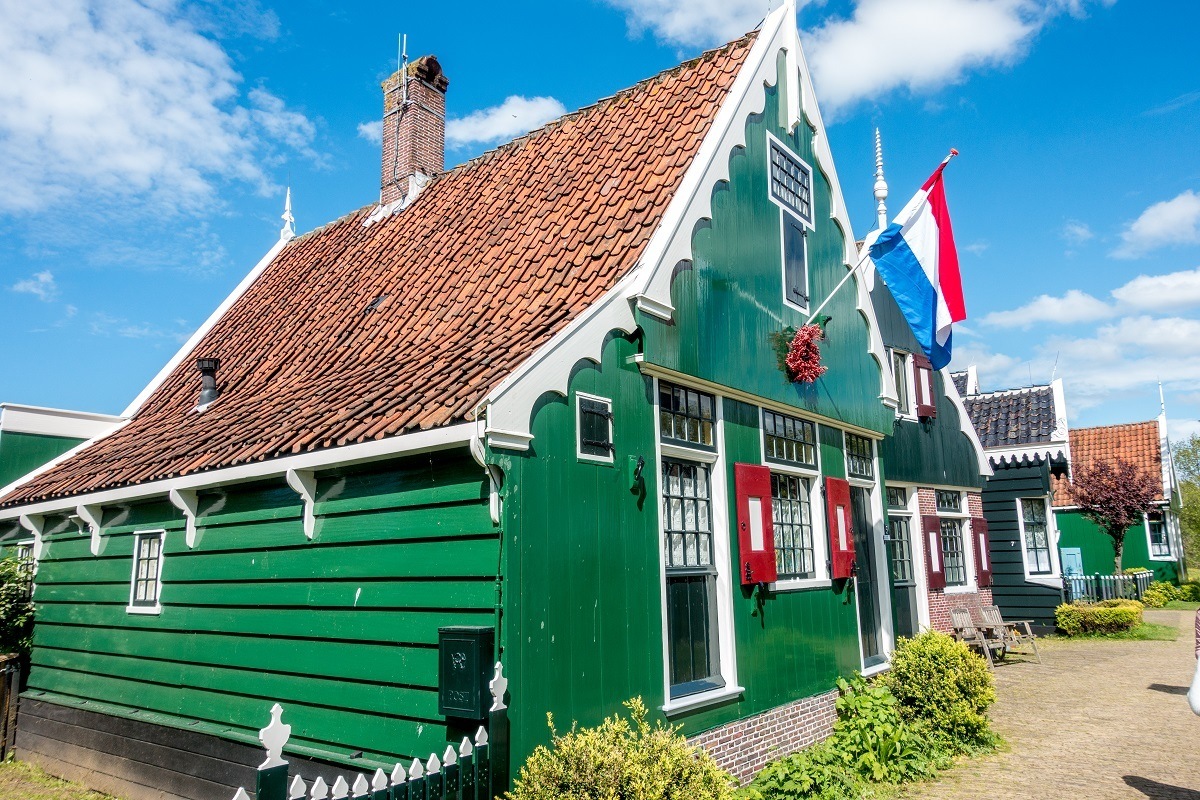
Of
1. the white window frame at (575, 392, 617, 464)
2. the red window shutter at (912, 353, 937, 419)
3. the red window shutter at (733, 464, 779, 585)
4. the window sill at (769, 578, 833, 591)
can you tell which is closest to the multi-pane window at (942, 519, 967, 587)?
the red window shutter at (912, 353, 937, 419)

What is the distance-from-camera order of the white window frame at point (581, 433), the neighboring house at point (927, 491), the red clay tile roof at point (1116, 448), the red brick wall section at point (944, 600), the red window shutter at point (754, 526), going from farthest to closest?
A: the red clay tile roof at point (1116, 448), the red brick wall section at point (944, 600), the neighboring house at point (927, 491), the red window shutter at point (754, 526), the white window frame at point (581, 433)

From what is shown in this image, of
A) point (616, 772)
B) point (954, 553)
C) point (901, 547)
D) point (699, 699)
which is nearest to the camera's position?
point (616, 772)

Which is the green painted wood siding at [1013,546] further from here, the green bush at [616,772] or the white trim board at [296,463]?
the white trim board at [296,463]

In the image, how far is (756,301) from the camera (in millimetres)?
9156

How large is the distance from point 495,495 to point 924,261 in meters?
6.79

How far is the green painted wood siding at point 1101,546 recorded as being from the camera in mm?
30781

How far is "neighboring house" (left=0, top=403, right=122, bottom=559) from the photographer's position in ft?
39.0

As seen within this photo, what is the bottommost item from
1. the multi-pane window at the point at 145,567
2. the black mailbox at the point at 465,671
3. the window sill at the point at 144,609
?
the black mailbox at the point at 465,671

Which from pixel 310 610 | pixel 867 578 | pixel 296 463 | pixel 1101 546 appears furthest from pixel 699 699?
pixel 1101 546

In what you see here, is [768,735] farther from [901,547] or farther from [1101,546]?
[1101,546]

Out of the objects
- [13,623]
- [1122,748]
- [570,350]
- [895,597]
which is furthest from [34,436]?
[1122,748]

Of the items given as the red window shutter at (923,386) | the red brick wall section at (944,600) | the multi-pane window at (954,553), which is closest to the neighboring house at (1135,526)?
the red brick wall section at (944,600)

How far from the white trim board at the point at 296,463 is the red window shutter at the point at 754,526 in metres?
3.66

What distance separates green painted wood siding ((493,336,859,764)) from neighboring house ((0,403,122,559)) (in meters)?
8.81
